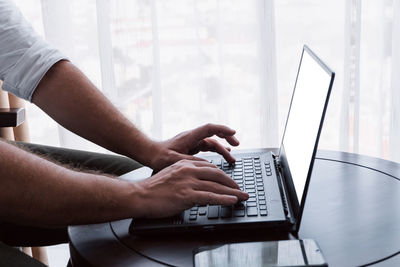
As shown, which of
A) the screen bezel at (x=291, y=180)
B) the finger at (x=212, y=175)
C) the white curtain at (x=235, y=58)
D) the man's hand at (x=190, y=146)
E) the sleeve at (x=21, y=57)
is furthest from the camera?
the white curtain at (x=235, y=58)

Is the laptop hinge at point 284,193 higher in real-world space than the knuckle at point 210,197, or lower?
lower

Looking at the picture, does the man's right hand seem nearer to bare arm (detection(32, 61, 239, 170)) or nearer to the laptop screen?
the laptop screen

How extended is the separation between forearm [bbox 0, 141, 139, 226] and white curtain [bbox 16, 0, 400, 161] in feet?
3.85

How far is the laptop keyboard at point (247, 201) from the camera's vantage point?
80 centimetres

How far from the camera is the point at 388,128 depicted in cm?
207

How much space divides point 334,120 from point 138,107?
847mm

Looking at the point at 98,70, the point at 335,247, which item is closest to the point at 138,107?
the point at 98,70

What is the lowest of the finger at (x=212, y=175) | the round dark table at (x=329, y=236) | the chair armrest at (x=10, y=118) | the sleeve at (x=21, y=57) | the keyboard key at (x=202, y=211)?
the round dark table at (x=329, y=236)

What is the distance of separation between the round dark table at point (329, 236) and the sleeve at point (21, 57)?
18.8 inches

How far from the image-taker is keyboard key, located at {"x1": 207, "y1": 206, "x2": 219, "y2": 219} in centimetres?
80

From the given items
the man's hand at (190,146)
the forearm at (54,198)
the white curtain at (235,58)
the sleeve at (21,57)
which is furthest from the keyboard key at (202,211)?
the white curtain at (235,58)

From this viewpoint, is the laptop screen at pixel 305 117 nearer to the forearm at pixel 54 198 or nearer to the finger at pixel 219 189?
the finger at pixel 219 189

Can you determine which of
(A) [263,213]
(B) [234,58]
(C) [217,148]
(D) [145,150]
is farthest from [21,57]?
(B) [234,58]

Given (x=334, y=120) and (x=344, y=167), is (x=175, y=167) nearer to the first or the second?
(x=344, y=167)
